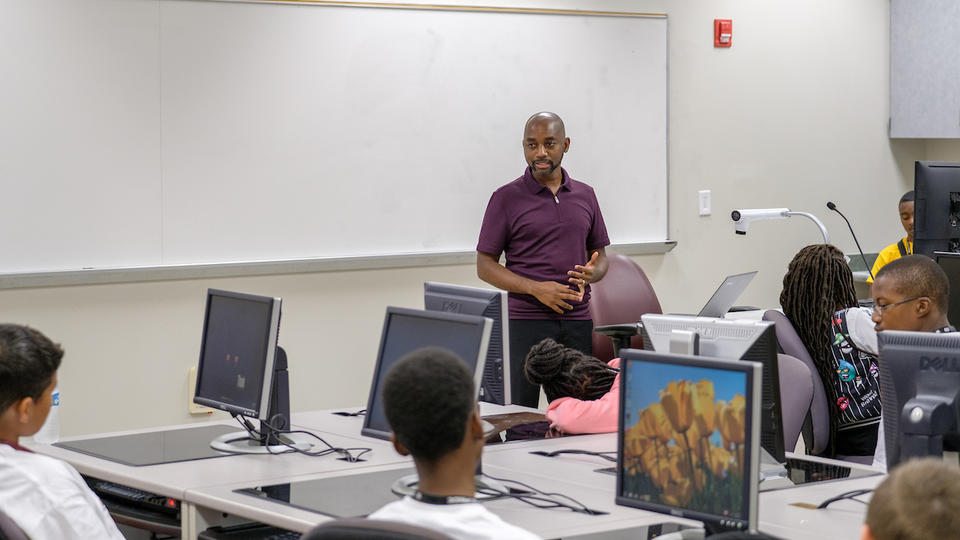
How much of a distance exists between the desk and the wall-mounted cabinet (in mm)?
3700

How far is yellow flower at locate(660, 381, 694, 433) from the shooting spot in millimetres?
2180

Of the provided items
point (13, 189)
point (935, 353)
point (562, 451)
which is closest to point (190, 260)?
point (13, 189)

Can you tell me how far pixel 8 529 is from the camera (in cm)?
222

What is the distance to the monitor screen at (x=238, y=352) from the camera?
309 centimetres

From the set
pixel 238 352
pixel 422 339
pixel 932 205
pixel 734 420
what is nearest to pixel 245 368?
pixel 238 352

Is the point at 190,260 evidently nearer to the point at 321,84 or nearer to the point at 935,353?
the point at 321,84

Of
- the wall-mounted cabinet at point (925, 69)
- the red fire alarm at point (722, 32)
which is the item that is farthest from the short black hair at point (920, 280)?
the wall-mounted cabinet at point (925, 69)

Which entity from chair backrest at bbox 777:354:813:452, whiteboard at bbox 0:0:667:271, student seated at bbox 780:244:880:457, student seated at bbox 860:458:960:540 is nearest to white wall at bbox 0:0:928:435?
whiteboard at bbox 0:0:667:271

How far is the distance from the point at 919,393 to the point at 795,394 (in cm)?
99

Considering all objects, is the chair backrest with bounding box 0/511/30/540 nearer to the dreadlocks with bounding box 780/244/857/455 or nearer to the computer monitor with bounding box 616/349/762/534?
the computer monitor with bounding box 616/349/762/534

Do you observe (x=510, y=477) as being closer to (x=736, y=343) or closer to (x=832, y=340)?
(x=736, y=343)

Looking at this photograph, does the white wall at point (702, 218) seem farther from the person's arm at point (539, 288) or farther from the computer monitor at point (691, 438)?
the computer monitor at point (691, 438)

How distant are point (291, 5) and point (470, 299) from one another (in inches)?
77.0

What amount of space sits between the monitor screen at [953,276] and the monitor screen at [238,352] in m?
2.07
